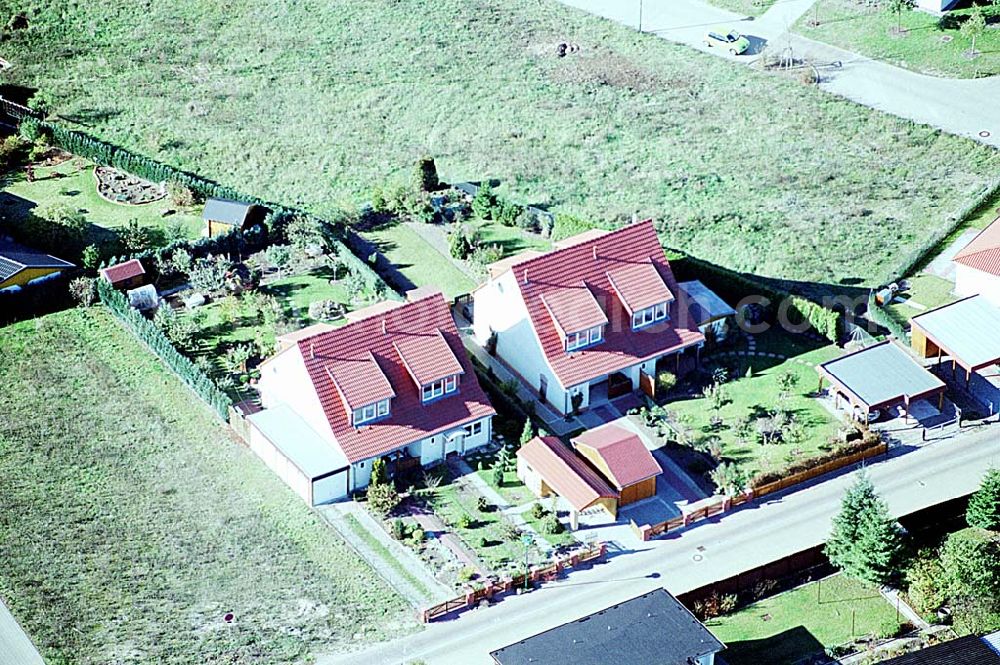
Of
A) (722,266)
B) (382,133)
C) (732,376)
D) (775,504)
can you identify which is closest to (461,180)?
(382,133)

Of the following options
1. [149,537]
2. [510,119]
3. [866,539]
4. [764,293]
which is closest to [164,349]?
[149,537]

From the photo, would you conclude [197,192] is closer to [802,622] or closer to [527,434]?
[527,434]

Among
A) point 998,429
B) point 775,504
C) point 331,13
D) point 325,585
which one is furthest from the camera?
point 331,13

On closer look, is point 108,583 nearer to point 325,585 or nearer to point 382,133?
point 325,585

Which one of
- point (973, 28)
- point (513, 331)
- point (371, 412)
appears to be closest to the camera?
point (371, 412)

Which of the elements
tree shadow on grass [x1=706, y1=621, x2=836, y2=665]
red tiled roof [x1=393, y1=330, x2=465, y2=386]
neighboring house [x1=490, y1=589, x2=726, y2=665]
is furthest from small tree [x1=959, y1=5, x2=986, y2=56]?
neighboring house [x1=490, y1=589, x2=726, y2=665]

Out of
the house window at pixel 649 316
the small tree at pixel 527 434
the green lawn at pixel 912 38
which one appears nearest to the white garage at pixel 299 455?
the small tree at pixel 527 434

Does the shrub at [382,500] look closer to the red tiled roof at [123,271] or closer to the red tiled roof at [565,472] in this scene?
the red tiled roof at [565,472]
